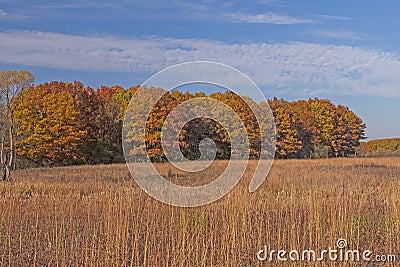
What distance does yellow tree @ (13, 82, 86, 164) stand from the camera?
107 feet

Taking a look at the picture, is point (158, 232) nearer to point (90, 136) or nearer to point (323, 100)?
point (90, 136)

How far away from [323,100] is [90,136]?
134 ft

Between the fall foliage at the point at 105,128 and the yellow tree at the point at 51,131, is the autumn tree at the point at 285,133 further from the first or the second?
the yellow tree at the point at 51,131

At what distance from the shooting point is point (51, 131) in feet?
111

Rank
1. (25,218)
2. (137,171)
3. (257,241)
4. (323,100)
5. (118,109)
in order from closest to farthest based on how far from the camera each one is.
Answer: (257,241) < (25,218) < (137,171) < (118,109) < (323,100)

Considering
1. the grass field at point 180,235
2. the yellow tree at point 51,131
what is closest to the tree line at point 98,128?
the yellow tree at point 51,131

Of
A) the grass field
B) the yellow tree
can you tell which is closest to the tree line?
the yellow tree

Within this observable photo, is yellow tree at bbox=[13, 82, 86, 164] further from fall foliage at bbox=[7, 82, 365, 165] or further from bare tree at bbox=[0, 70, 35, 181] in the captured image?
bare tree at bbox=[0, 70, 35, 181]

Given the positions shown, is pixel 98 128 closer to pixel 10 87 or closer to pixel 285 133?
pixel 285 133

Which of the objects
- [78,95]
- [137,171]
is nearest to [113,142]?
[78,95]

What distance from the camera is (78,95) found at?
4206 centimetres

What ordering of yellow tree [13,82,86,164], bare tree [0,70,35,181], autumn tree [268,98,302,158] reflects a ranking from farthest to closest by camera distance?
autumn tree [268,98,302,158] < yellow tree [13,82,86,164] < bare tree [0,70,35,181]

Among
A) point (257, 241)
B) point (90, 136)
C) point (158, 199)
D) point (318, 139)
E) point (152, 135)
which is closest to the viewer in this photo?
point (257, 241)

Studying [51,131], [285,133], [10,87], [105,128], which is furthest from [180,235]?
→ [285,133]
